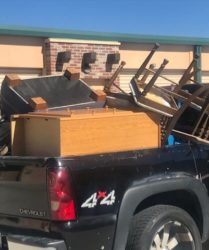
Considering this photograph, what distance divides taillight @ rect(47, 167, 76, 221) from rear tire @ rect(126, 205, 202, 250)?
2.15 feet

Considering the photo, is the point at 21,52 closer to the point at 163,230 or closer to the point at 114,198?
the point at 163,230

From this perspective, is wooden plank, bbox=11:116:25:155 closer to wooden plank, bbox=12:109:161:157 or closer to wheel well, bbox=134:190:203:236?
wooden plank, bbox=12:109:161:157

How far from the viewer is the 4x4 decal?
14.1 ft

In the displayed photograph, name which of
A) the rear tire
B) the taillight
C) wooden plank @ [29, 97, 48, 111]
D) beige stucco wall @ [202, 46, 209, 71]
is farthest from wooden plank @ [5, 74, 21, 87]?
beige stucco wall @ [202, 46, 209, 71]

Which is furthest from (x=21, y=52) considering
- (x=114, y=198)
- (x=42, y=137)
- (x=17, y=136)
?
(x=114, y=198)

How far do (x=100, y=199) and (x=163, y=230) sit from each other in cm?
75

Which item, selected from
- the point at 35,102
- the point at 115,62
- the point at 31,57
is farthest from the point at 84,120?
the point at 115,62

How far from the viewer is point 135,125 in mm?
4875

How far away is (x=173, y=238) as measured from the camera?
4891 millimetres

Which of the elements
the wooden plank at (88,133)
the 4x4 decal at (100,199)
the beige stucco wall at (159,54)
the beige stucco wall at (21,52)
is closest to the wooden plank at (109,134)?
the wooden plank at (88,133)

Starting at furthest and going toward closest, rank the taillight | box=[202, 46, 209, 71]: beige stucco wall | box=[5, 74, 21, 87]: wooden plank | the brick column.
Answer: box=[202, 46, 209, 71]: beige stucco wall < the brick column < box=[5, 74, 21, 87]: wooden plank < the taillight

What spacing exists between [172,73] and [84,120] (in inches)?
536

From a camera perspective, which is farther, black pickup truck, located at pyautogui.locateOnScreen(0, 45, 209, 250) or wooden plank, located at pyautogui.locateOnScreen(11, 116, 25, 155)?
wooden plank, located at pyautogui.locateOnScreen(11, 116, 25, 155)

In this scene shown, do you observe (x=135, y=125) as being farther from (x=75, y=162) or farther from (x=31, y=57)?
(x=31, y=57)
